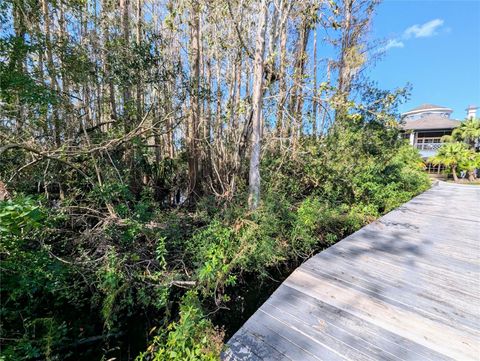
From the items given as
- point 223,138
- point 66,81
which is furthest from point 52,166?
point 223,138

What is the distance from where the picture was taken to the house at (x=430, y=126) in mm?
16805

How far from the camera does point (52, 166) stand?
3.30 m

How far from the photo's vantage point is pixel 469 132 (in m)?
13.8

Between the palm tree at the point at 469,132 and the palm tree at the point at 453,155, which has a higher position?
the palm tree at the point at 469,132

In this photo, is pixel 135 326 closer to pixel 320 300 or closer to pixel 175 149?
pixel 320 300

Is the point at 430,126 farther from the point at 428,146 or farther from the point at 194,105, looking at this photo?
the point at 194,105

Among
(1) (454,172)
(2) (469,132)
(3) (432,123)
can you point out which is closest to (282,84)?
(1) (454,172)

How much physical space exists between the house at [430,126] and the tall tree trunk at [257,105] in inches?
640

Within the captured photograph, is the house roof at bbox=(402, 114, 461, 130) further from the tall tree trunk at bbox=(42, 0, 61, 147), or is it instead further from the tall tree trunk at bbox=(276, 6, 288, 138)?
the tall tree trunk at bbox=(42, 0, 61, 147)

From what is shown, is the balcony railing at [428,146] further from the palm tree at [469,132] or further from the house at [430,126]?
the palm tree at [469,132]

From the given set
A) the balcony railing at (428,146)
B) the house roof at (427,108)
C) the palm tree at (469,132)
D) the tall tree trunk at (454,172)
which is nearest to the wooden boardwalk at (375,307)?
the tall tree trunk at (454,172)

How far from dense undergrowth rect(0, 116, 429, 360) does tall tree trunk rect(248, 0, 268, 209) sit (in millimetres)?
294

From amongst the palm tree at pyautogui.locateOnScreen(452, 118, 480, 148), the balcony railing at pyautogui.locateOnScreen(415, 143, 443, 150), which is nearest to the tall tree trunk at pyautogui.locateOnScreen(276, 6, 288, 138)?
the palm tree at pyautogui.locateOnScreen(452, 118, 480, 148)

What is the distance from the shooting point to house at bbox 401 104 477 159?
16.8 m
